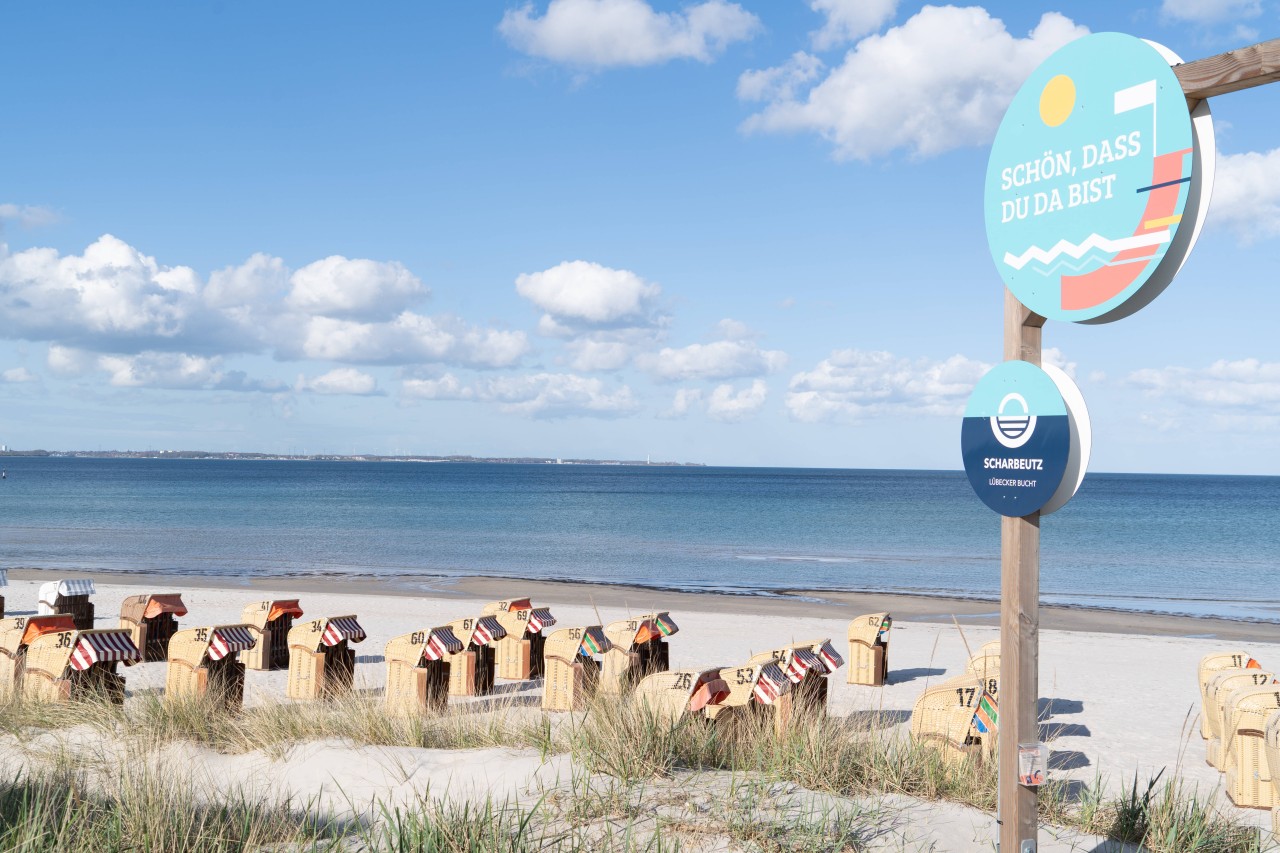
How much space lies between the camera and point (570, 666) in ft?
28.5

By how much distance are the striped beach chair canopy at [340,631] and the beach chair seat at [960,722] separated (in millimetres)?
5601

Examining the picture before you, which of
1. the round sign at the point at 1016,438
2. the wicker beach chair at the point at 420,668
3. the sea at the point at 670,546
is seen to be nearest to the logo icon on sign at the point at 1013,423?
the round sign at the point at 1016,438

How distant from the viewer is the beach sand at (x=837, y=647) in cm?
548

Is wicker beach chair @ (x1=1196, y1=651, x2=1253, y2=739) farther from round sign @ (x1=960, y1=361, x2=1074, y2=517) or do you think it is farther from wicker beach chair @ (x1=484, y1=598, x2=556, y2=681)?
wicker beach chair @ (x1=484, y1=598, x2=556, y2=681)

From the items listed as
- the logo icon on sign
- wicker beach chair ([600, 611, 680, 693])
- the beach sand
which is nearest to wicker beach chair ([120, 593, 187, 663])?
the beach sand

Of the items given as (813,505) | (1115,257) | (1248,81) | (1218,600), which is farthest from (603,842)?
(813,505)

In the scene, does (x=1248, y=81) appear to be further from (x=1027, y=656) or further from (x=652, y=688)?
(x=652, y=688)

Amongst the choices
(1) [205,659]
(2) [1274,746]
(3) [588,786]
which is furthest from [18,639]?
(2) [1274,746]

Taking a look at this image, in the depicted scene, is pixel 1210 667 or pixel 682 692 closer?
pixel 682 692

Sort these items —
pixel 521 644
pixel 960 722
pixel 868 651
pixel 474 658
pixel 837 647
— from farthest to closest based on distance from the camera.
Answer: pixel 837 647
pixel 868 651
pixel 521 644
pixel 474 658
pixel 960 722

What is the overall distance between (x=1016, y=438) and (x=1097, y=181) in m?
0.91

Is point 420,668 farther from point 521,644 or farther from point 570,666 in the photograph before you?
point 521,644

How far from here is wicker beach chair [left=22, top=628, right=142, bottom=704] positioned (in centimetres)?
733

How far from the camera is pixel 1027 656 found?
3518mm
